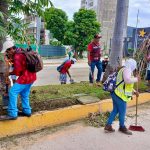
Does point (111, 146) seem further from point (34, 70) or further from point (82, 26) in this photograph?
point (82, 26)

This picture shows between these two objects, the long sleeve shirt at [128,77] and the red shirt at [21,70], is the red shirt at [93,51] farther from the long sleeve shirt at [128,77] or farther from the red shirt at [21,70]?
the red shirt at [21,70]

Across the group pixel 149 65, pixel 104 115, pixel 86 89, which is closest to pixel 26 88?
pixel 104 115

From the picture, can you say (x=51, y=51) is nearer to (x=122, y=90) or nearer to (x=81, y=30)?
(x=81, y=30)

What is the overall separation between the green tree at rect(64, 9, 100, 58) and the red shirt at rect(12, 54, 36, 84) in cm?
2803

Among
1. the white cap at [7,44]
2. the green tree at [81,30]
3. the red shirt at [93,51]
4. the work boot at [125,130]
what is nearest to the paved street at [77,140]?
the work boot at [125,130]

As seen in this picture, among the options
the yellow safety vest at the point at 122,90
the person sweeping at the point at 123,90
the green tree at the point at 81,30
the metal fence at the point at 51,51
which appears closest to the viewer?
the person sweeping at the point at 123,90

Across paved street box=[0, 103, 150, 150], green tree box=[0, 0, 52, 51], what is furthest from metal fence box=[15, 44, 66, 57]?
paved street box=[0, 103, 150, 150]

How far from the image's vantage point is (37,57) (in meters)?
5.47

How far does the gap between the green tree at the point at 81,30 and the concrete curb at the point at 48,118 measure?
87.6 ft

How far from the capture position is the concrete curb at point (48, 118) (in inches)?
214

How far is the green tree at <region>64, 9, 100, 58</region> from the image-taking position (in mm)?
33625

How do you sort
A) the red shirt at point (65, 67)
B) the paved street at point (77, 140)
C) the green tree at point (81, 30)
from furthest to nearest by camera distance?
the green tree at point (81, 30)
the red shirt at point (65, 67)
the paved street at point (77, 140)

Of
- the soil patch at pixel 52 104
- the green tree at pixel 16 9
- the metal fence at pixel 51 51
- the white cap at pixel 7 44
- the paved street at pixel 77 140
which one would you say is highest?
the green tree at pixel 16 9

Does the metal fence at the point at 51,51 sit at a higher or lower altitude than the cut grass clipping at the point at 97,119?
lower
